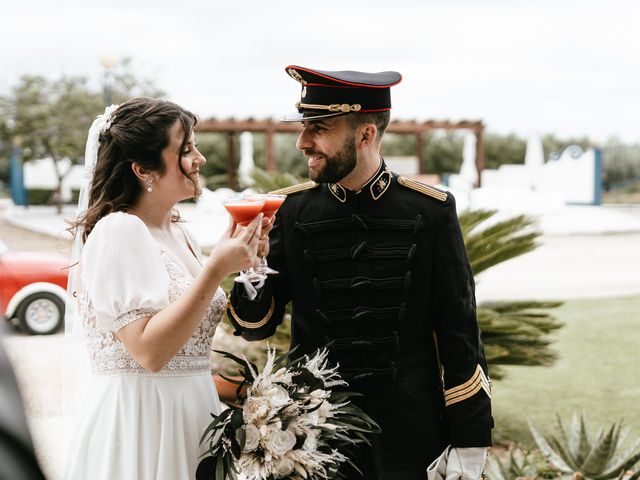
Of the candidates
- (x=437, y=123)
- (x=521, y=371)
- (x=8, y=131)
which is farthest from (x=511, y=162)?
(x=521, y=371)

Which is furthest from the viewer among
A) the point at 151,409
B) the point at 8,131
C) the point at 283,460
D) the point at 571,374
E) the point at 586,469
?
the point at 8,131

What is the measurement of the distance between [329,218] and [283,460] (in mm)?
924

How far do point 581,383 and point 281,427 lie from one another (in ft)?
19.4

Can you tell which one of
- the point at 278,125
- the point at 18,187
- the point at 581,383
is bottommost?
the point at 18,187

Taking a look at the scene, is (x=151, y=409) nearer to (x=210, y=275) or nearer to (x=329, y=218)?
(x=210, y=275)

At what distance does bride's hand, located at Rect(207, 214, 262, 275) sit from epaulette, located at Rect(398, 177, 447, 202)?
708 mm

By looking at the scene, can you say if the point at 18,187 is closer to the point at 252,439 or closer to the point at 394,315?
the point at 394,315

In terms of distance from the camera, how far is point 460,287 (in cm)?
262

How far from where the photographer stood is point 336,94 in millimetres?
2676

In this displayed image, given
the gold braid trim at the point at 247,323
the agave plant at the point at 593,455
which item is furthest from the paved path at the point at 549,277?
the gold braid trim at the point at 247,323

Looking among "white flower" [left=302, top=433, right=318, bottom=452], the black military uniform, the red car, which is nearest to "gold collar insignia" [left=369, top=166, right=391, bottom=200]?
the black military uniform

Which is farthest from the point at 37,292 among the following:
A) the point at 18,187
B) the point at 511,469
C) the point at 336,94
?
the point at 18,187

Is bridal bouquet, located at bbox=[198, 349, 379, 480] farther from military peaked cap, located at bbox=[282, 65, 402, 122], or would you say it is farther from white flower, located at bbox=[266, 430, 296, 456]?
military peaked cap, located at bbox=[282, 65, 402, 122]

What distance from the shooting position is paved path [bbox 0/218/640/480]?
24.5 ft
